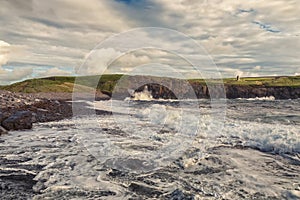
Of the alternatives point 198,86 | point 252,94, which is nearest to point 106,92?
point 198,86

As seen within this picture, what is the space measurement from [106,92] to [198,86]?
36.1m

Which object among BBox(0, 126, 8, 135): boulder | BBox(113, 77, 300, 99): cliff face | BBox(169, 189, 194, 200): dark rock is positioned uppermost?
BBox(113, 77, 300, 99): cliff face

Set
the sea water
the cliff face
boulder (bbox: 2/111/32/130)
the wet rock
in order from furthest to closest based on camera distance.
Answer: the cliff face → boulder (bbox: 2/111/32/130) → the sea water → the wet rock

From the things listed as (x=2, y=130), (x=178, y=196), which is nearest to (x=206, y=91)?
(x=2, y=130)

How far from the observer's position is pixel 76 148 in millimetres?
12172

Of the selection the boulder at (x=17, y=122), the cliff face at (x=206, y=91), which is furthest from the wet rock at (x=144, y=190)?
the cliff face at (x=206, y=91)

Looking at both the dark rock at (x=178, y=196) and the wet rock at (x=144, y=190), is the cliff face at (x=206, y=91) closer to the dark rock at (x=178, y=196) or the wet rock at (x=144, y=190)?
the wet rock at (x=144, y=190)

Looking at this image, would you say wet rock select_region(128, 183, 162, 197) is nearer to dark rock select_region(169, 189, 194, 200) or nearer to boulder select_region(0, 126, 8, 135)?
dark rock select_region(169, 189, 194, 200)

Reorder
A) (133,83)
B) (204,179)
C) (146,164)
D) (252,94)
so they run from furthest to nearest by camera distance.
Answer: (133,83), (252,94), (146,164), (204,179)

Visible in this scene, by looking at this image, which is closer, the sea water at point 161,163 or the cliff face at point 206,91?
the sea water at point 161,163

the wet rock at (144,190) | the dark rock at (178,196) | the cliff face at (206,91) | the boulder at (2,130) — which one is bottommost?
the wet rock at (144,190)

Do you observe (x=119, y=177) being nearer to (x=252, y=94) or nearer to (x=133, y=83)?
(x=252, y=94)

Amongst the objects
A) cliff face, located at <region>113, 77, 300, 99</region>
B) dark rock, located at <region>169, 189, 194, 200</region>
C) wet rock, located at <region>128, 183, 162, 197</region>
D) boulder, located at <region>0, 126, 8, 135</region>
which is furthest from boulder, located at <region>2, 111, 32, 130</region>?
cliff face, located at <region>113, 77, 300, 99</region>

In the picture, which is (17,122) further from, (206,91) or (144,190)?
(206,91)
